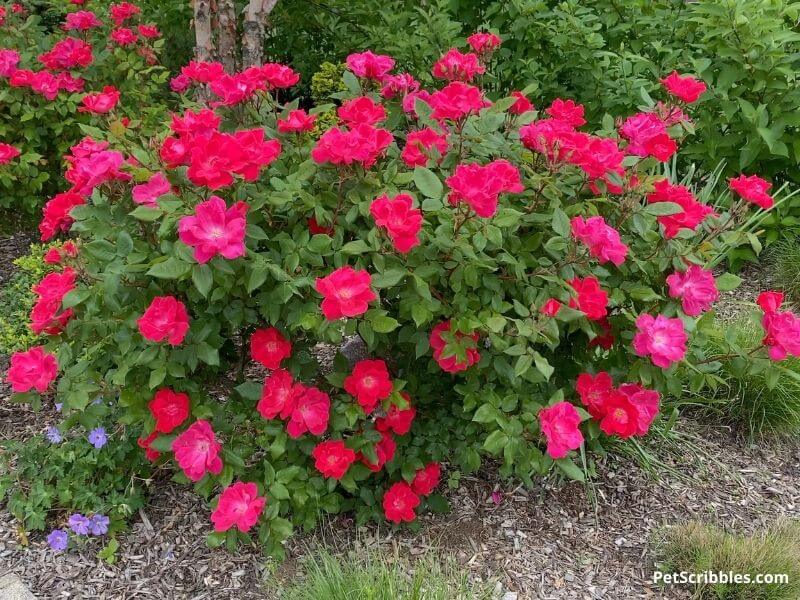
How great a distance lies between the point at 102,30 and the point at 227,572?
10.0ft

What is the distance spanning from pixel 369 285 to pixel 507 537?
3.72 feet

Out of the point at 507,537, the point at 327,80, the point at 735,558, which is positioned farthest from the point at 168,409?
the point at 327,80

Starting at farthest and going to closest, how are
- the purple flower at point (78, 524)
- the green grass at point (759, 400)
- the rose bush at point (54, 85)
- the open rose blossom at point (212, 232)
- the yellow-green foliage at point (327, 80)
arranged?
the yellow-green foliage at point (327, 80), the rose bush at point (54, 85), the green grass at point (759, 400), the purple flower at point (78, 524), the open rose blossom at point (212, 232)

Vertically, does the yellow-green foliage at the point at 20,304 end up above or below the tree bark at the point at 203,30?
below

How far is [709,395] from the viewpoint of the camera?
9.52ft

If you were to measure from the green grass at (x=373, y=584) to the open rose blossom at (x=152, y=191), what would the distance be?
1.04 metres

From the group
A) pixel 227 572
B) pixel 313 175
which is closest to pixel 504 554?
pixel 227 572

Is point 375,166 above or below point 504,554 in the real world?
above

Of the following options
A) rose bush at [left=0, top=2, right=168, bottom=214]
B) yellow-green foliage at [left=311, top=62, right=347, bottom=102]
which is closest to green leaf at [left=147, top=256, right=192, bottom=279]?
rose bush at [left=0, top=2, right=168, bottom=214]

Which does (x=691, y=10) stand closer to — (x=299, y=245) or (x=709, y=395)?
(x=709, y=395)

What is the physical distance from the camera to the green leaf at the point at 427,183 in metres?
1.72

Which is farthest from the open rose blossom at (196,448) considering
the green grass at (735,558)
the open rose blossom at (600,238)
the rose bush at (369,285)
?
the green grass at (735,558)

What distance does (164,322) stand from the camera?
1.66 metres

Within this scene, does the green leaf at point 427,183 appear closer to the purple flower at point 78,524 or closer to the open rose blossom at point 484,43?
A: the open rose blossom at point 484,43
